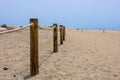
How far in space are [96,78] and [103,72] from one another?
72 cm

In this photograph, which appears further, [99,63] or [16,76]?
[99,63]

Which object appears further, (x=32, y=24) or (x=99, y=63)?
(x=99, y=63)

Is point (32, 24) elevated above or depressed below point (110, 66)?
above

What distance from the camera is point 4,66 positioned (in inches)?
296

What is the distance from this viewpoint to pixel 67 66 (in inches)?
299

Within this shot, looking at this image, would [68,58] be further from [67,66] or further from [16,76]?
[16,76]

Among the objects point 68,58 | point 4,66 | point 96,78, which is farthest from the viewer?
point 68,58

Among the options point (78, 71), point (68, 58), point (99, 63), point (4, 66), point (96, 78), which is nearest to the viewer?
point (96, 78)

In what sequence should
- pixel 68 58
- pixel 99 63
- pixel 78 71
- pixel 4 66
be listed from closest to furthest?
pixel 78 71 → pixel 4 66 → pixel 99 63 → pixel 68 58

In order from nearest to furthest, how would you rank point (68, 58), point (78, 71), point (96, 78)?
point (96, 78) < point (78, 71) < point (68, 58)

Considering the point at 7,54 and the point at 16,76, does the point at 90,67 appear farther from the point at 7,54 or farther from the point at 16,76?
the point at 7,54

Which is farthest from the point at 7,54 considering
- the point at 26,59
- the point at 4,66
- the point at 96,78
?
the point at 96,78

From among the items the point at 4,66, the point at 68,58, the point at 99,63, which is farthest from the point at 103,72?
the point at 4,66

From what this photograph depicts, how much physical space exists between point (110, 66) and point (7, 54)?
3.43m
